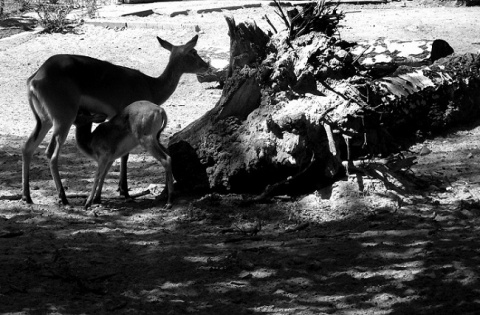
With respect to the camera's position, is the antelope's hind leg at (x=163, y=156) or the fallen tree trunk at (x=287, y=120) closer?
the fallen tree trunk at (x=287, y=120)

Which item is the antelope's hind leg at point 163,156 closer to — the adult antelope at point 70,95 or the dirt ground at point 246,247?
the dirt ground at point 246,247

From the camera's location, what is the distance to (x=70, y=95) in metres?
7.60

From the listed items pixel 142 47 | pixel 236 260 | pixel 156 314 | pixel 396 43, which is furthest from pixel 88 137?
pixel 142 47

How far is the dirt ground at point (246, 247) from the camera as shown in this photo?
202 inches

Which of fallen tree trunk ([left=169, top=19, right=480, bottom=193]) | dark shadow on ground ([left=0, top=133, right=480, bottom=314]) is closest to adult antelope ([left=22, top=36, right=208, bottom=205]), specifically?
dark shadow on ground ([left=0, top=133, right=480, bottom=314])

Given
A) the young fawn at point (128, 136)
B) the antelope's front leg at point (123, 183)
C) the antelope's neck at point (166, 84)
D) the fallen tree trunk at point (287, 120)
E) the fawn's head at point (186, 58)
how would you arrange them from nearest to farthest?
the fallen tree trunk at point (287, 120) < the young fawn at point (128, 136) < the antelope's front leg at point (123, 183) < the antelope's neck at point (166, 84) < the fawn's head at point (186, 58)

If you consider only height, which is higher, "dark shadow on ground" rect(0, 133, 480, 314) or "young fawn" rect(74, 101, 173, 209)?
"young fawn" rect(74, 101, 173, 209)

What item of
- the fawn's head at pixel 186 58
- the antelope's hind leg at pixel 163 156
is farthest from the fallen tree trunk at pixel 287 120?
the fawn's head at pixel 186 58

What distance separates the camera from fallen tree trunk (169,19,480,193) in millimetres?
6820

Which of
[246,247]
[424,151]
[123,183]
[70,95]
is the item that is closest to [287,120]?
[246,247]

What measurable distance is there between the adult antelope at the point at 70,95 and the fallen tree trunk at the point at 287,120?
868 millimetres

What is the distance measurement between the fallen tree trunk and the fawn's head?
1612mm

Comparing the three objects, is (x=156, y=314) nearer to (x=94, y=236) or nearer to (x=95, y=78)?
(x=94, y=236)

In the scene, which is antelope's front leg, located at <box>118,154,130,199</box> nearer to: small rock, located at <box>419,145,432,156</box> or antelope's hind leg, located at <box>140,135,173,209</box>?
antelope's hind leg, located at <box>140,135,173,209</box>
